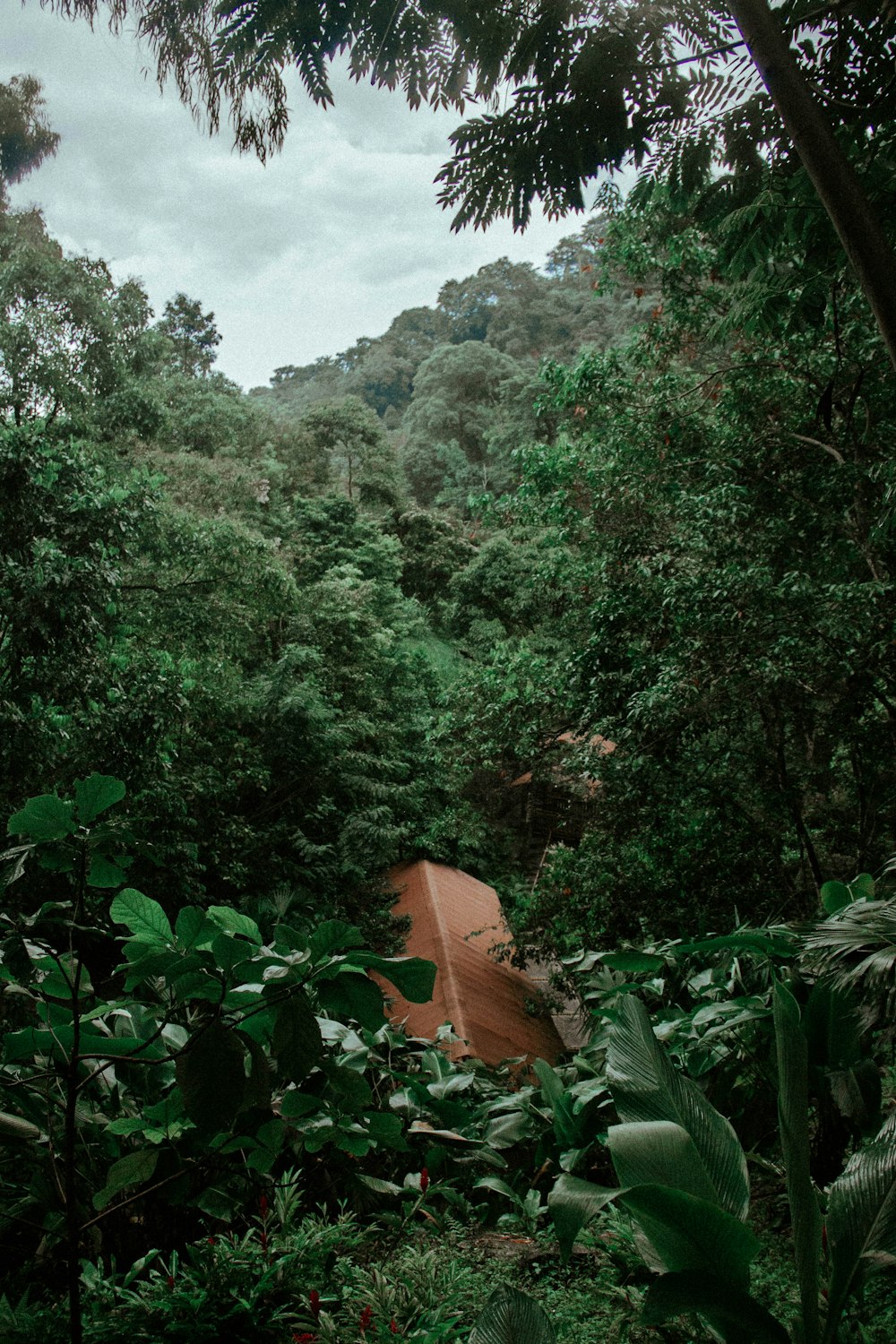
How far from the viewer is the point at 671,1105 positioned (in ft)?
4.38

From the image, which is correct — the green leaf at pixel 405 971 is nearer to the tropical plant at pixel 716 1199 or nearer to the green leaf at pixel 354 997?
the green leaf at pixel 354 997

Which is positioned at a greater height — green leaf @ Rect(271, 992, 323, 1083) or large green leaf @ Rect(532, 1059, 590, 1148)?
green leaf @ Rect(271, 992, 323, 1083)

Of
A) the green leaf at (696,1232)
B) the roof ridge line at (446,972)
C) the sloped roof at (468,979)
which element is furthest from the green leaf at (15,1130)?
the roof ridge line at (446,972)

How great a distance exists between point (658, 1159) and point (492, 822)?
9.59 metres

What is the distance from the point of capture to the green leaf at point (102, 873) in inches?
43.6

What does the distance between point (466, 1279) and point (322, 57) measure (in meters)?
3.79

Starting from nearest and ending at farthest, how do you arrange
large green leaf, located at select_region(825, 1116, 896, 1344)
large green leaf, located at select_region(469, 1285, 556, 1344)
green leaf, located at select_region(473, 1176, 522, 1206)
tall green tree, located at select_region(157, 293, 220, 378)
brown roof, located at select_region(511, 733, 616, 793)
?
large green leaf, located at select_region(469, 1285, 556, 1344) → large green leaf, located at select_region(825, 1116, 896, 1344) → green leaf, located at select_region(473, 1176, 522, 1206) → brown roof, located at select_region(511, 733, 616, 793) → tall green tree, located at select_region(157, 293, 220, 378)

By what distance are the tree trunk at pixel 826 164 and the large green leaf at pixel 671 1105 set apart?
6.64 feet

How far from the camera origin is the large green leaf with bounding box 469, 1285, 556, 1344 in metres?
1.02

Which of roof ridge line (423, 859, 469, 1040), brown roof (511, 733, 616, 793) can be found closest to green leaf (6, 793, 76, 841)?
roof ridge line (423, 859, 469, 1040)

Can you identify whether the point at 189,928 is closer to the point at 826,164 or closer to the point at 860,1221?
the point at 860,1221

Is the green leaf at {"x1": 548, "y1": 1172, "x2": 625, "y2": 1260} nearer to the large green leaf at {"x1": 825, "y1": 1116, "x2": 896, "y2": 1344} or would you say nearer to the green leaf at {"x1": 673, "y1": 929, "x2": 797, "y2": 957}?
the large green leaf at {"x1": 825, "y1": 1116, "x2": 896, "y2": 1344}

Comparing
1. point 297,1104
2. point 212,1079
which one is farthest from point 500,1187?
point 212,1079

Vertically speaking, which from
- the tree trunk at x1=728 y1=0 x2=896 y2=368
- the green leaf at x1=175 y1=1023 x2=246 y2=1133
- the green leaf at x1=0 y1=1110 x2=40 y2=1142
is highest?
the tree trunk at x1=728 y1=0 x2=896 y2=368
